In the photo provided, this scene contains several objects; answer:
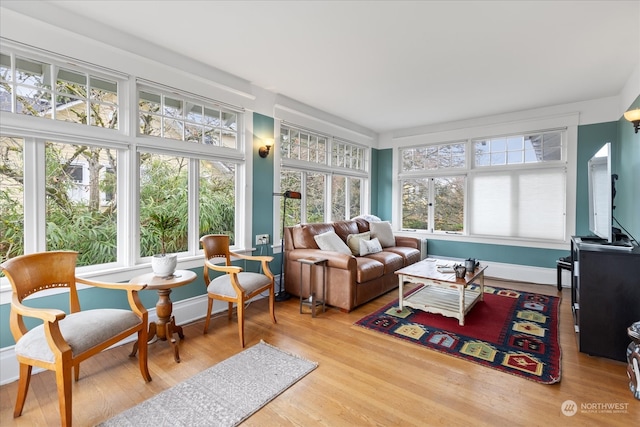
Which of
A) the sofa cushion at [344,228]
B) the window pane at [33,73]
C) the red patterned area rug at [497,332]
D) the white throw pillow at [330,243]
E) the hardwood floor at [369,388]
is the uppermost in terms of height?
the window pane at [33,73]

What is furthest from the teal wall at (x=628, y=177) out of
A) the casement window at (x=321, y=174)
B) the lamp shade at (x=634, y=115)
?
the casement window at (x=321, y=174)

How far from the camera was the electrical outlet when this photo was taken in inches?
152

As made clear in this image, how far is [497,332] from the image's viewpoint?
2.87 meters

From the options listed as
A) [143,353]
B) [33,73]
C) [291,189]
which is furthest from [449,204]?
[33,73]

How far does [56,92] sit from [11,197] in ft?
2.88

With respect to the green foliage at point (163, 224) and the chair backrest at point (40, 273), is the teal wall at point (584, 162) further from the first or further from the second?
the chair backrest at point (40, 273)

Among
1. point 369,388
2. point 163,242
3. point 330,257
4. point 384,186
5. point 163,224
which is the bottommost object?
point 369,388

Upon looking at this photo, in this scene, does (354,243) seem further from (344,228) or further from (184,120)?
(184,120)

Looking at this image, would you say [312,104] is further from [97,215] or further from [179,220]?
[97,215]

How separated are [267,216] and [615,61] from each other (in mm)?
4112

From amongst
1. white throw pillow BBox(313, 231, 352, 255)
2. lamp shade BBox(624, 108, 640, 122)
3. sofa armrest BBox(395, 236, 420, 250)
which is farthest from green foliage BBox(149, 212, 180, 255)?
lamp shade BBox(624, 108, 640, 122)

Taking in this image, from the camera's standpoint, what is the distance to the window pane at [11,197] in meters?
2.20

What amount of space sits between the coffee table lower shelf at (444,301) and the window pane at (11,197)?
351 centimetres

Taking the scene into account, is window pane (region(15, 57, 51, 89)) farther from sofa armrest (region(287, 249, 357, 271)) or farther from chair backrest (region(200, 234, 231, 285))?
sofa armrest (region(287, 249, 357, 271))
